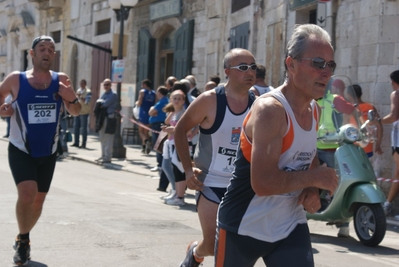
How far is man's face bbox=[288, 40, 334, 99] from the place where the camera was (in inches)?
133

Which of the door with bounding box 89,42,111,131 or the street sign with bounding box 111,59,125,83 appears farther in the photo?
the door with bounding box 89,42,111,131

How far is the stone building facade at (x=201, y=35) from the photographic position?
11375mm

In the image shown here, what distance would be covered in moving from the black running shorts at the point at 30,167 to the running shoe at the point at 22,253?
45cm

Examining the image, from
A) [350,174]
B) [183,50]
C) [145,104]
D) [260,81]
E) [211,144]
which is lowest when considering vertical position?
[350,174]

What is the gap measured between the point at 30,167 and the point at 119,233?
175 cm

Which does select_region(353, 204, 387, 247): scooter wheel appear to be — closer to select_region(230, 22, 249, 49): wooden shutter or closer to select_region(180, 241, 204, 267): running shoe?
select_region(180, 241, 204, 267): running shoe

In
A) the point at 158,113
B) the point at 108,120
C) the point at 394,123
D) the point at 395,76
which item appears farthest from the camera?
the point at 108,120

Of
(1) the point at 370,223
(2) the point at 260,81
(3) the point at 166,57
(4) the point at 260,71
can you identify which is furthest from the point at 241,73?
(3) the point at 166,57

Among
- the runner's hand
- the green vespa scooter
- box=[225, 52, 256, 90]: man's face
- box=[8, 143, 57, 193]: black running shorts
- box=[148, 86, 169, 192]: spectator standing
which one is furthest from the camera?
box=[148, 86, 169, 192]: spectator standing

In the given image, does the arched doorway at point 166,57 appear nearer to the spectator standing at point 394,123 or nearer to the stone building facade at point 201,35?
the stone building facade at point 201,35

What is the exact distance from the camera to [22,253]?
6.12 m

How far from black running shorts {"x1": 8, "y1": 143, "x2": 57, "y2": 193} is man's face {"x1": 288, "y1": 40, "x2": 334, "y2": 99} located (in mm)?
3239

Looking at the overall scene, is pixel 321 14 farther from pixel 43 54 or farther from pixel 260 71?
pixel 43 54

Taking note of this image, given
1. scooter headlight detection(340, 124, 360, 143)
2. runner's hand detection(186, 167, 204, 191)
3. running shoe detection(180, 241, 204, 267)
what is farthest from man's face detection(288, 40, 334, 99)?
scooter headlight detection(340, 124, 360, 143)
